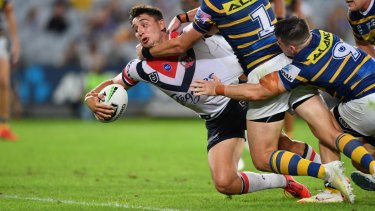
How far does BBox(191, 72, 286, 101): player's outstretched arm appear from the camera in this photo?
6770 mm

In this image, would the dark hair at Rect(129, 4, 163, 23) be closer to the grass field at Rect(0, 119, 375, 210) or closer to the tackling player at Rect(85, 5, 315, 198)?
the tackling player at Rect(85, 5, 315, 198)

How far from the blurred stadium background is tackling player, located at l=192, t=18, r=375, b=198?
12382 millimetres

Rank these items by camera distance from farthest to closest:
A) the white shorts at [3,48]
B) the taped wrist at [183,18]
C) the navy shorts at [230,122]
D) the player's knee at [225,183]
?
the white shorts at [3,48]
the taped wrist at [183,18]
the navy shorts at [230,122]
the player's knee at [225,183]

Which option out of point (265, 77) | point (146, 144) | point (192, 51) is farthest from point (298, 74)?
point (146, 144)

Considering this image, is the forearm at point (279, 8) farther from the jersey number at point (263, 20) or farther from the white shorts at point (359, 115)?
the white shorts at point (359, 115)

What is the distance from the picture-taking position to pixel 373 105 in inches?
265

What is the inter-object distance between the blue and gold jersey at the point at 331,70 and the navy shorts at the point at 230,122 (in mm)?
1035

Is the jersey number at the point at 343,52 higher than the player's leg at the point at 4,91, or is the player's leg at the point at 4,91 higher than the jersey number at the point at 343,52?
the jersey number at the point at 343,52

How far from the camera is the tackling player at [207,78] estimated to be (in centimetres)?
745

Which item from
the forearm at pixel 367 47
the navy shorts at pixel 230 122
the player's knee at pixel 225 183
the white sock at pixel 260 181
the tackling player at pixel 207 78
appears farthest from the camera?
the forearm at pixel 367 47

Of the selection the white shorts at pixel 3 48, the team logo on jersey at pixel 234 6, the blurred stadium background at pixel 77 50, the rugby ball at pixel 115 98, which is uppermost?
the team logo on jersey at pixel 234 6

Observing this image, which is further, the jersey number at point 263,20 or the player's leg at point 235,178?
the player's leg at point 235,178

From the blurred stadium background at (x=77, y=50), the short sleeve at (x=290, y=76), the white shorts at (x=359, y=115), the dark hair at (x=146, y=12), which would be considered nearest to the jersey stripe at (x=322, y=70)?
the short sleeve at (x=290, y=76)

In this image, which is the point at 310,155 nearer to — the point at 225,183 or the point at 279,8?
the point at 225,183
